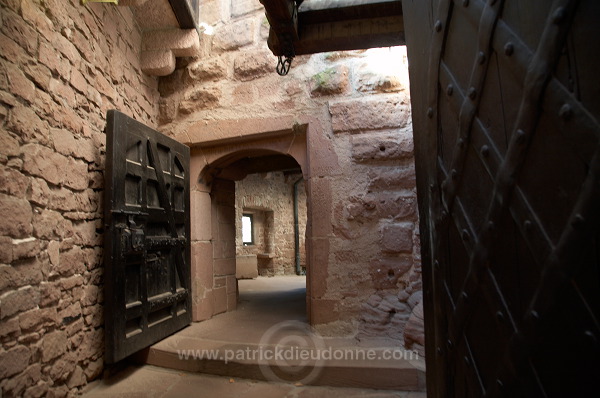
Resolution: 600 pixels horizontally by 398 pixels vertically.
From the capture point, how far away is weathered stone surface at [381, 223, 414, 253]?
2.83 meters

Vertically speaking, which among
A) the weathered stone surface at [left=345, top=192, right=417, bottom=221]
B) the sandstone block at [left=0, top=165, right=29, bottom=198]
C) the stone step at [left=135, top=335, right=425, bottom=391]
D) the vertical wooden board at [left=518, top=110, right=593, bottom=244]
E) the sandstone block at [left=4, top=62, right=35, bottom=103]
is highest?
the sandstone block at [left=4, top=62, right=35, bottom=103]

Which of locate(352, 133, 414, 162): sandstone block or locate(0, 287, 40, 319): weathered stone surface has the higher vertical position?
locate(352, 133, 414, 162): sandstone block

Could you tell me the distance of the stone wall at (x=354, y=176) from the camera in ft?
9.29

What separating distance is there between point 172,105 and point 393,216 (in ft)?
7.84

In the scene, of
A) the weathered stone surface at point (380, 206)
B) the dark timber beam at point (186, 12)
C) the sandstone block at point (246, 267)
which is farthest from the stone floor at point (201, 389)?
the sandstone block at point (246, 267)

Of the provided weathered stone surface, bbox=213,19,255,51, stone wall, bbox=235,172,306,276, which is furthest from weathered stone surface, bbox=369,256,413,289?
stone wall, bbox=235,172,306,276

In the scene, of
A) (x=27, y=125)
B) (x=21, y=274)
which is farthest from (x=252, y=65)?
(x=21, y=274)

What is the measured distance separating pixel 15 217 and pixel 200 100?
198 centimetres

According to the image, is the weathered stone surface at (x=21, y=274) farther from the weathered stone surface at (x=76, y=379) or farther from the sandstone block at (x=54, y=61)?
the sandstone block at (x=54, y=61)

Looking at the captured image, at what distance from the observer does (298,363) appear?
240 cm

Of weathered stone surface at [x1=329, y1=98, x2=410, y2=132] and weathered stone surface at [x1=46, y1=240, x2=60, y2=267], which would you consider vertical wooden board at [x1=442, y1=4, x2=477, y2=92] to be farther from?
weathered stone surface at [x1=46, y1=240, x2=60, y2=267]

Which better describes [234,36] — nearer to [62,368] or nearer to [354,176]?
[354,176]

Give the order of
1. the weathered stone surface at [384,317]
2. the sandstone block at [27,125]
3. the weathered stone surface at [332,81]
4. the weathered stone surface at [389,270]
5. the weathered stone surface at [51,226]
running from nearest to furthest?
the sandstone block at [27,125]
the weathered stone surface at [51,226]
the weathered stone surface at [384,317]
the weathered stone surface at [389,270]
the weathered stone surface at [332,81]

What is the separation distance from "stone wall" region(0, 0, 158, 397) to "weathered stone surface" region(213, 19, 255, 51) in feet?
3.21
